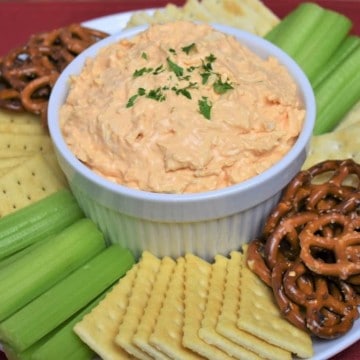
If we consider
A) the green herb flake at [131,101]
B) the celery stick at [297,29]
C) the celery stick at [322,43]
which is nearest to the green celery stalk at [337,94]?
the celery stick at [322,43]

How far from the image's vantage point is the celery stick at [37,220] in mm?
2387

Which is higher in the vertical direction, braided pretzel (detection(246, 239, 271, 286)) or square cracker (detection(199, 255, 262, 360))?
braided pretzel (detection(246, 239, 271, 286))

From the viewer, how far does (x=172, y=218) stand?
2.20 meters

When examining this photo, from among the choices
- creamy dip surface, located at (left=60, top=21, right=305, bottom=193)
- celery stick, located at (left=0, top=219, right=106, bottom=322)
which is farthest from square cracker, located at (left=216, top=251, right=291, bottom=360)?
celery stick, located at (left=0, top=219, right=106, bottom=322)

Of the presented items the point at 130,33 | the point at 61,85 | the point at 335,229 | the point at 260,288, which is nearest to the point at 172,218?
the point at 260,288

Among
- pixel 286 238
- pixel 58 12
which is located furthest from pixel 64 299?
pixel 58 12

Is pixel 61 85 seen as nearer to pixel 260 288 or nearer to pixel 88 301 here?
pixel 88 301

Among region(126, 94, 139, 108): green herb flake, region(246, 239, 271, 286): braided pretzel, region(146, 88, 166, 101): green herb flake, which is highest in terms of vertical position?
region(146, 88, 166, 101): green herb flake

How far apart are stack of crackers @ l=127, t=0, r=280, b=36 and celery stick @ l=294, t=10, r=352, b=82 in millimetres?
260

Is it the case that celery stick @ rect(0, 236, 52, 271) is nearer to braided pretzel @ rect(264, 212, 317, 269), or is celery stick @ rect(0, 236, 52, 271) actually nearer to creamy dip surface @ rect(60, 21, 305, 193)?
creamy dip surface @ rect(60, 21, 305, 193)

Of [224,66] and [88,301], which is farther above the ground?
[224,66]

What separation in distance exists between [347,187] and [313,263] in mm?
342

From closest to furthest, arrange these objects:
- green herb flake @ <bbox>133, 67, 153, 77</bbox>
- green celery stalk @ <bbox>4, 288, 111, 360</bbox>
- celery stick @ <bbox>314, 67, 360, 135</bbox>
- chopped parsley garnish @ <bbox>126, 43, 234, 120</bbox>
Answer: green celery stalk @ <bbox>4, 288, 111, 360</bbox>
chopped parsley garnish @ <bbox>126, 43, 234, 120</bbox>
green herb flake @ <bbox>133, 67, 153, 77</bbox>
celery stick @ <bbox>314, 67, 360, 135</bbox>

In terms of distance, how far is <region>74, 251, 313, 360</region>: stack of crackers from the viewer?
6.61 ft
